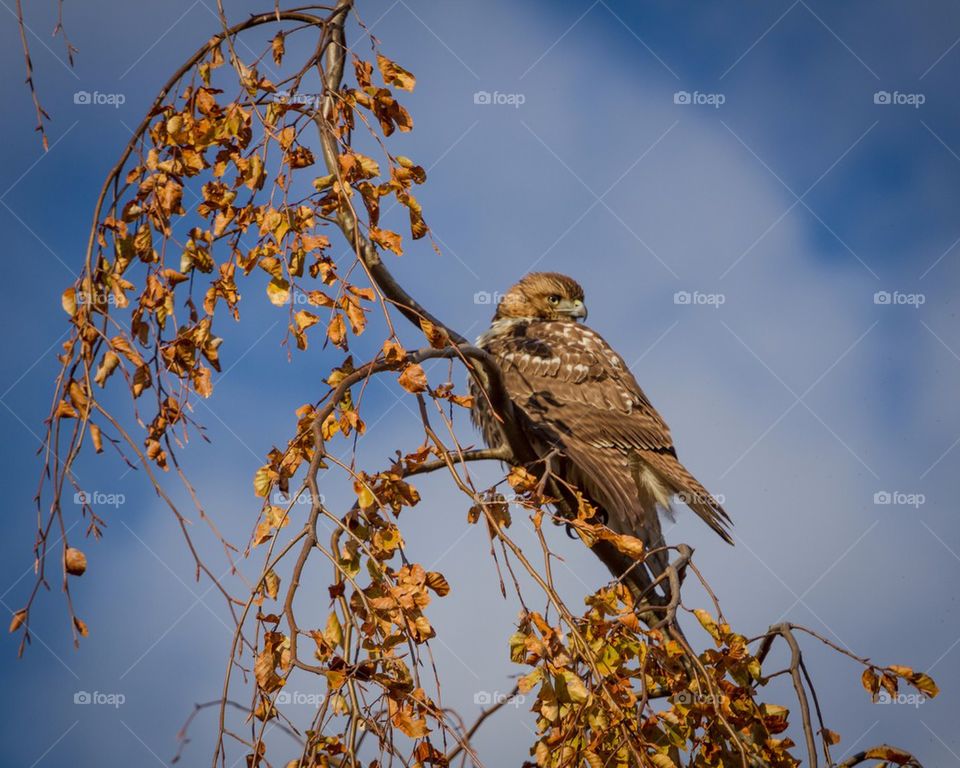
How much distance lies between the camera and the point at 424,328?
3.31 metres

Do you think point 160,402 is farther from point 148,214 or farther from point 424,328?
point 424,328

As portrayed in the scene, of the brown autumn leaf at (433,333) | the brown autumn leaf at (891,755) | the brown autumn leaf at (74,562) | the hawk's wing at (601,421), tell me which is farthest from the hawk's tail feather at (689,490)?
the brown autumn leaf at (74,562)

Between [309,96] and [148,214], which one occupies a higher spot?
[309,96]

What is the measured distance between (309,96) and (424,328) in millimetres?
801

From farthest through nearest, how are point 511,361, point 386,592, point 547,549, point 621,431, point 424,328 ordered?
point 511,361
point 621,431
point 424,328
point 547,549
point 386,592

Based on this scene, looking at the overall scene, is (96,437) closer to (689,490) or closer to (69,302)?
(69,302)

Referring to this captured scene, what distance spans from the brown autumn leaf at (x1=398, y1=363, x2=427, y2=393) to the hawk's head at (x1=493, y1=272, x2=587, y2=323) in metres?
4.23

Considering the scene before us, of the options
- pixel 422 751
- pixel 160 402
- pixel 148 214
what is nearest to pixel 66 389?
pixel 160 402

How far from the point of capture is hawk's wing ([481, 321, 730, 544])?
552cm

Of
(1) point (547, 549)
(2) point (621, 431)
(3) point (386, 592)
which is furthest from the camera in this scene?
(2) point (621, 431)

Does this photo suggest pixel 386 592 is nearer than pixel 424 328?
Yes

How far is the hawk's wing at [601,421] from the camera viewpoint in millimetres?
5520

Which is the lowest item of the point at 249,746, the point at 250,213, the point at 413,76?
the point at 249,746

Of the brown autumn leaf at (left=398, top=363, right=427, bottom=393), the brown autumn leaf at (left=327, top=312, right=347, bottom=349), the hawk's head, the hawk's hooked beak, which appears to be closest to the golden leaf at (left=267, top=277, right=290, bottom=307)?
Result: the brown autumn leaf at (left=327, top=312, right=347, bottom=349)
